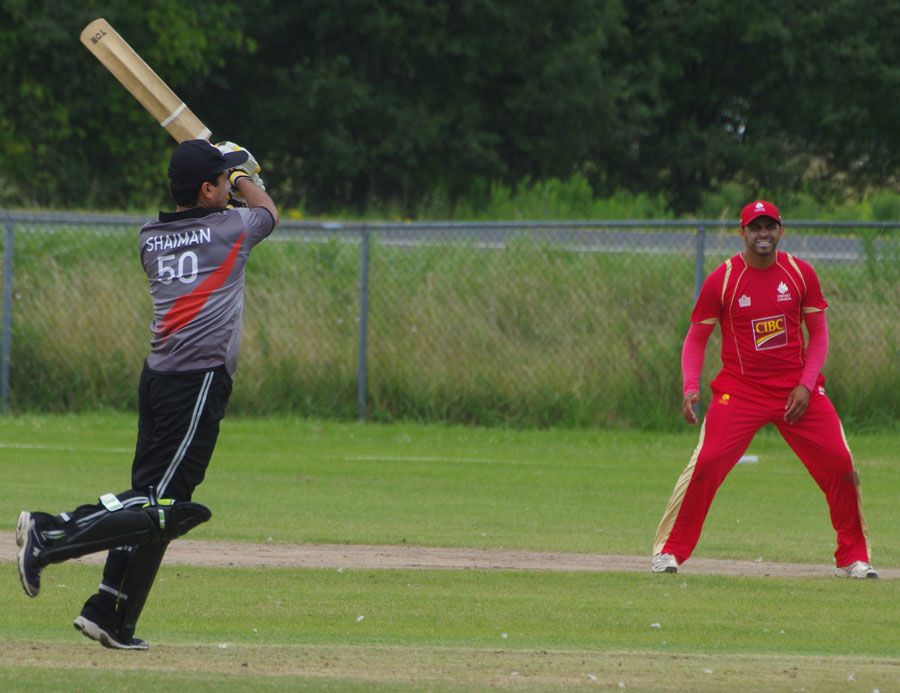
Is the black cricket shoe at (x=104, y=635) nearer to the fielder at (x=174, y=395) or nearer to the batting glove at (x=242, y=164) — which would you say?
the fielder at (x=174, y=395)

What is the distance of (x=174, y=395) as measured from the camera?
6.64 meters

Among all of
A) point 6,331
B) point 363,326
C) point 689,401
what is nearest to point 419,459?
point 363,326

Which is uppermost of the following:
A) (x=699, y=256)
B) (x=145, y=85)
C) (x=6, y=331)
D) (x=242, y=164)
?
(x=145, y=85)

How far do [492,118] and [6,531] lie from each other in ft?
103

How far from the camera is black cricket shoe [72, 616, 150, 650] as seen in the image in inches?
271

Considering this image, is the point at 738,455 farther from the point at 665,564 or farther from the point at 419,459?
the point at 419,459

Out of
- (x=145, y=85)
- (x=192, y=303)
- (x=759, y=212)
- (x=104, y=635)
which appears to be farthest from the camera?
(x=759, y=212)

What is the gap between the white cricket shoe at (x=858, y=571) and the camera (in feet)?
31.8

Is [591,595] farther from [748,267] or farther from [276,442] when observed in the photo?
[276,442]

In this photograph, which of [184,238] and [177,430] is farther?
[184,238]

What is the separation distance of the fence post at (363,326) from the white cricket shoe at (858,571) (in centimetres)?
888

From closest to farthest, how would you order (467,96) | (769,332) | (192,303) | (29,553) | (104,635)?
(29,553), (192,303), (104,635), (769,332), (467,96)

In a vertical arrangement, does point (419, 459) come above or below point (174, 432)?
below

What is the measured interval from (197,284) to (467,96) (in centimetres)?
3449
